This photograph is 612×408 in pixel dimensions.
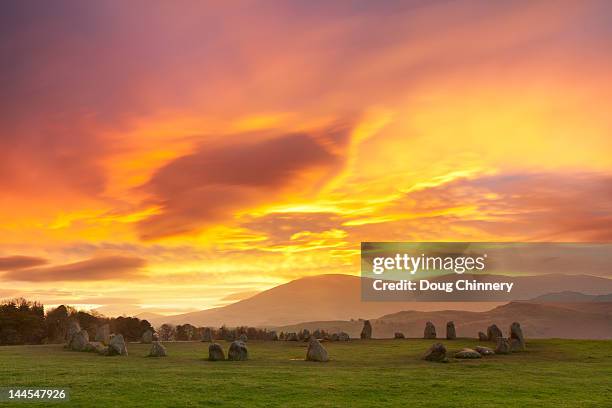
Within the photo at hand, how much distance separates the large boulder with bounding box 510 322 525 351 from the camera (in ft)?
→ 157

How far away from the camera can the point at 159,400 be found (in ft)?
77.8

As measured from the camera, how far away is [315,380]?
2900 centimetres

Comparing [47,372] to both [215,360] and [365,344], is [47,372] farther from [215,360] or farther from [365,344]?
[365,344]

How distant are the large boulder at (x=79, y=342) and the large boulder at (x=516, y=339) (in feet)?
110

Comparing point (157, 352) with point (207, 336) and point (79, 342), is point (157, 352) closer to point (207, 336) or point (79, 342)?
point (79, 342)

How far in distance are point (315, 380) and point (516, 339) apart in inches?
1020

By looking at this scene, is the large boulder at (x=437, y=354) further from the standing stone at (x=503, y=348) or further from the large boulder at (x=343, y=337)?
the large boulder at (x=343, y=337)

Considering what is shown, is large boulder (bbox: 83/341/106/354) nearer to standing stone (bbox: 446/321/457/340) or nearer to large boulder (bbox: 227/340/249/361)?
large boulder (bbox: 227/340/249/361)

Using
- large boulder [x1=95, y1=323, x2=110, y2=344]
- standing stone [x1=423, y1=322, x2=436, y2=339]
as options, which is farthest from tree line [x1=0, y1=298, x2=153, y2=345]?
standing stone [x1=423, y1=322, x2=436, y2=339]

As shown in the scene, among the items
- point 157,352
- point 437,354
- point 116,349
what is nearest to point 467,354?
point 437,354

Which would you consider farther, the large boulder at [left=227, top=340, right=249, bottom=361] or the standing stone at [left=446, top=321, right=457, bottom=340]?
the standing stone at [left=446, top=321, right=457, bottom=340]

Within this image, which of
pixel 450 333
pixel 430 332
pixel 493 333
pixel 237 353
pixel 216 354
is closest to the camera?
pixel 237 353

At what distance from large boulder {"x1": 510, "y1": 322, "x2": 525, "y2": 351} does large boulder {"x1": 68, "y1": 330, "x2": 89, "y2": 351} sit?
33496 mm

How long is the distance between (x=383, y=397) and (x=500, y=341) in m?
25.1
